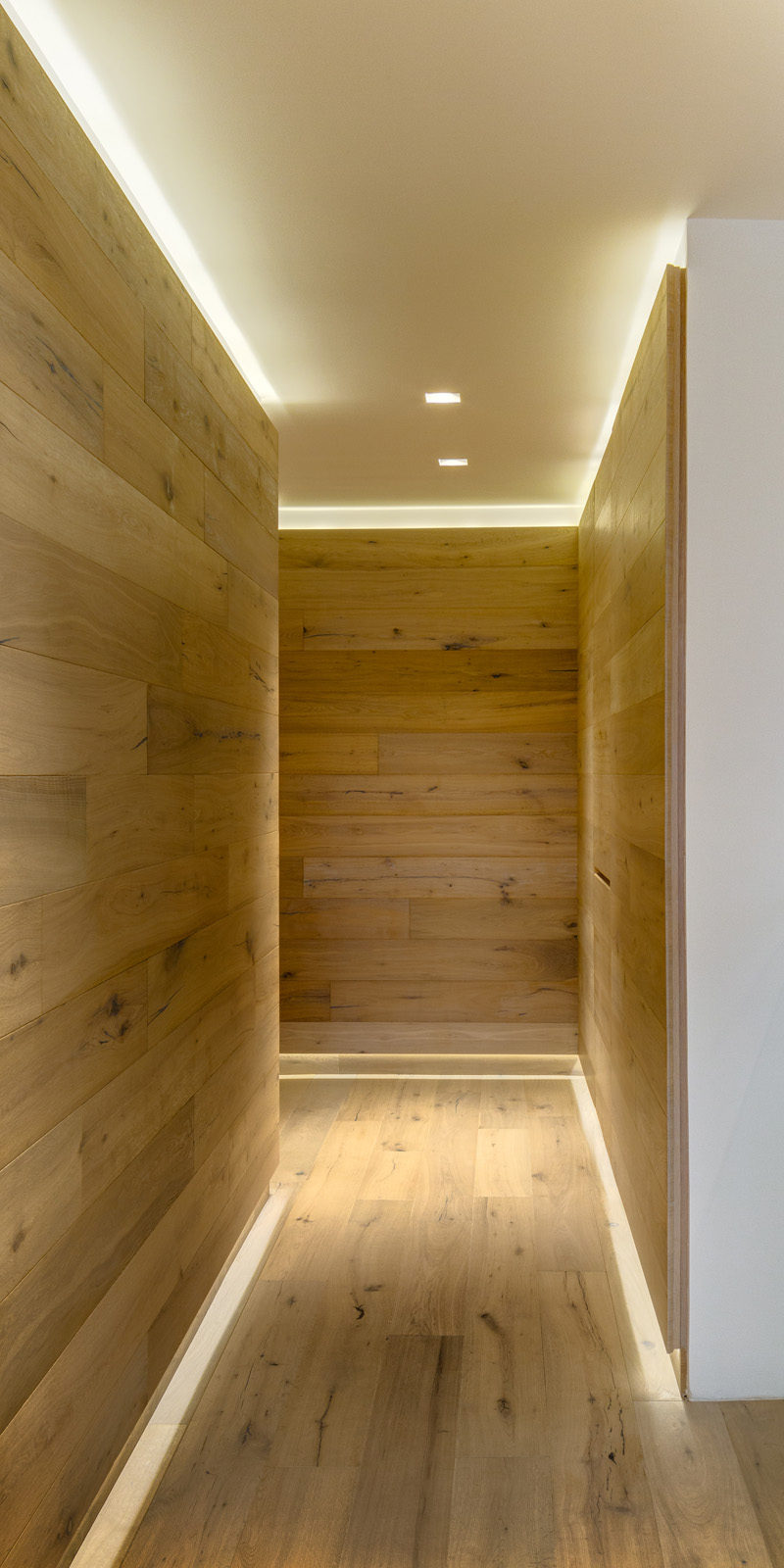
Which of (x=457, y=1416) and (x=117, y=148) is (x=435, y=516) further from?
(x=457, y=1416)

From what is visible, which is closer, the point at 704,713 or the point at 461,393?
the point at 704,713

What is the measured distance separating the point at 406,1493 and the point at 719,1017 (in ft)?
3.65

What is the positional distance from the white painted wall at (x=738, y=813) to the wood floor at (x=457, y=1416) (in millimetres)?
220

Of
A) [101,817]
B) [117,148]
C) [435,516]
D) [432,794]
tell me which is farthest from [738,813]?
[435,516]

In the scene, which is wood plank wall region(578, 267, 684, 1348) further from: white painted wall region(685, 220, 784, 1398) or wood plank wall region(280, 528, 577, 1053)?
wood plank wall region(280, 528, 577, 1053)

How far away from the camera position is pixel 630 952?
10.4ft

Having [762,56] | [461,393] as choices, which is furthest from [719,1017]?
[461,393]

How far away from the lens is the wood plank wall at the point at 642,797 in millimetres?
2432

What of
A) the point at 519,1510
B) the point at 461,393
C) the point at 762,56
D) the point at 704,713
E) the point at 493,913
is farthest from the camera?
the point at 493,913

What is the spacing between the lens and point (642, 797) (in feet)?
9.44

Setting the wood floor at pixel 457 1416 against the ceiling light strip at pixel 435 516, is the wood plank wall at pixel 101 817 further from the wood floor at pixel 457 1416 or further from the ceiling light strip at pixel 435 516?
the ceiling light strip at pixel 435 516

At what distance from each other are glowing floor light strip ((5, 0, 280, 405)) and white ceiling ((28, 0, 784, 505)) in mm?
33

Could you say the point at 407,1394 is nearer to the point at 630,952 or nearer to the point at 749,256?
the point at 630,952

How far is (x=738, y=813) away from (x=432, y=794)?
2.92 m
